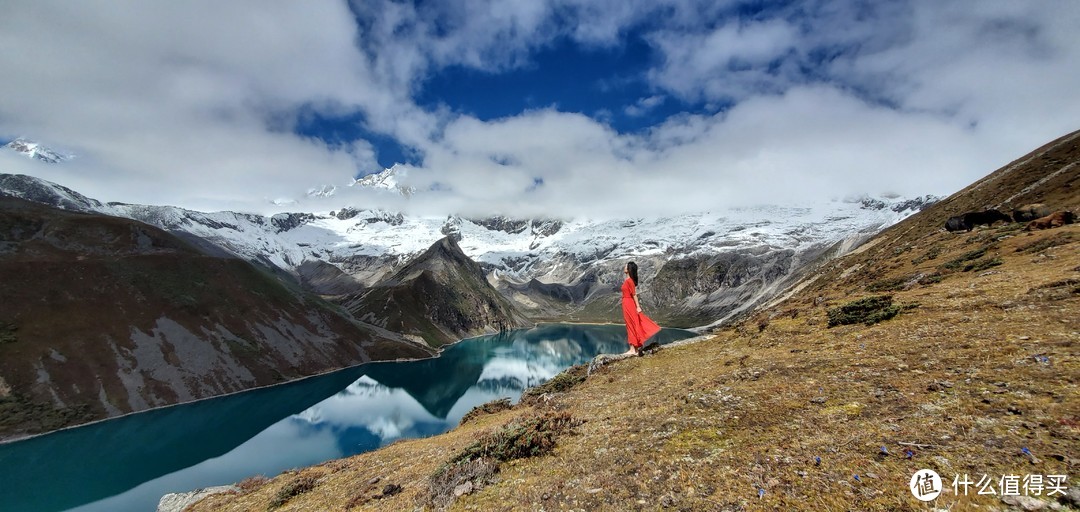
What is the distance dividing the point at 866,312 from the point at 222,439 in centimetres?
10804

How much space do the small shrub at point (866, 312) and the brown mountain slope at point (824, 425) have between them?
585 mm

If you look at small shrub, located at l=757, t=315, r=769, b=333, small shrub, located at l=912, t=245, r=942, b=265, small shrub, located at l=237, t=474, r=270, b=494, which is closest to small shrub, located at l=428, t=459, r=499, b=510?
small shrub, located at l=237, t=474, r=270, b=494

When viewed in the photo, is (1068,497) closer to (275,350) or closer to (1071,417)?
(1071,417)

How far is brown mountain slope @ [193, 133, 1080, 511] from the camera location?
722 centimetres

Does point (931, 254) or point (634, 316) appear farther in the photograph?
point (931, 254)

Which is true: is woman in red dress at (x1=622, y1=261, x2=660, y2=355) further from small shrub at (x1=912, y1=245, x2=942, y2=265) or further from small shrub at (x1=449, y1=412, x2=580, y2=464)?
small shrub at (x1=912, y1=245, x2=942, y2=265)

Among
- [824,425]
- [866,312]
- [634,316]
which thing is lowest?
[824,425]

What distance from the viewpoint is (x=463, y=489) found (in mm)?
11125

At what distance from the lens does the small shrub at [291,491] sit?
1864 cm

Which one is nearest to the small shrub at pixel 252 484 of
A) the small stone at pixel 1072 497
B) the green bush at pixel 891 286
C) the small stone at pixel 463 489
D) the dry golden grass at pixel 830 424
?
the dry golden grass at pixel 830 424

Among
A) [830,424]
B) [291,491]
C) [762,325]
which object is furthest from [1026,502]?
[762,325]

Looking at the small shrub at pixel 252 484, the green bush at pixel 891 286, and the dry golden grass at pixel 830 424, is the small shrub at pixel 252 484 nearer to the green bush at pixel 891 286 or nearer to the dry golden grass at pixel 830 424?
the dry golden grass at pixel 830 424

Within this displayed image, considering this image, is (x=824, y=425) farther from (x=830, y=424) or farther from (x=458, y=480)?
(x=458, y=480)

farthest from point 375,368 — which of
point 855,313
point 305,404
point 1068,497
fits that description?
point 1068,497
